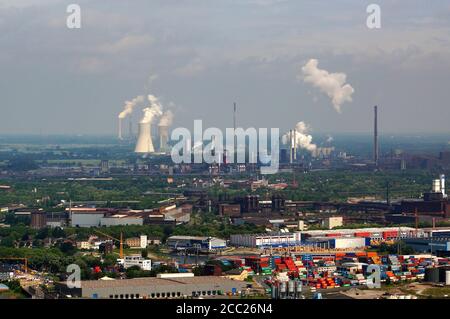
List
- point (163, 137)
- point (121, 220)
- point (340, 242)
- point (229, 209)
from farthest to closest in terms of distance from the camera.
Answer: point (163, 137), point (229, 209), point (121, 220), point (340, 242)

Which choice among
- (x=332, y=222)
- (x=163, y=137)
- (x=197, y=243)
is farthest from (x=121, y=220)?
(x=163, y=137)

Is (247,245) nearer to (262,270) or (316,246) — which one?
(316,246)

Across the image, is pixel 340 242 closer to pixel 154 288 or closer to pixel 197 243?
pixel 197 243

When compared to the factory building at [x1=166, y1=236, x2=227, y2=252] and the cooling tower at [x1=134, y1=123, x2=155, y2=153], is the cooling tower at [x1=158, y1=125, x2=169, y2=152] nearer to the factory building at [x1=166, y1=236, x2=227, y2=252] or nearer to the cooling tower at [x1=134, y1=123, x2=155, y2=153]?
the cooling tower at [x1=134, y1=123, x2=155, y2=153]

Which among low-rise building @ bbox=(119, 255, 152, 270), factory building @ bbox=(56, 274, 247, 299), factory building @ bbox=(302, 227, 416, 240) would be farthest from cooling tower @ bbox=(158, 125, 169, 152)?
factory building @ bbox=(56, 274, 247, 299)

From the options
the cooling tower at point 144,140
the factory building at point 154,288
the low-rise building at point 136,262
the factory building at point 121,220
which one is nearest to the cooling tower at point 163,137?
the cooling tower at point 144,140
